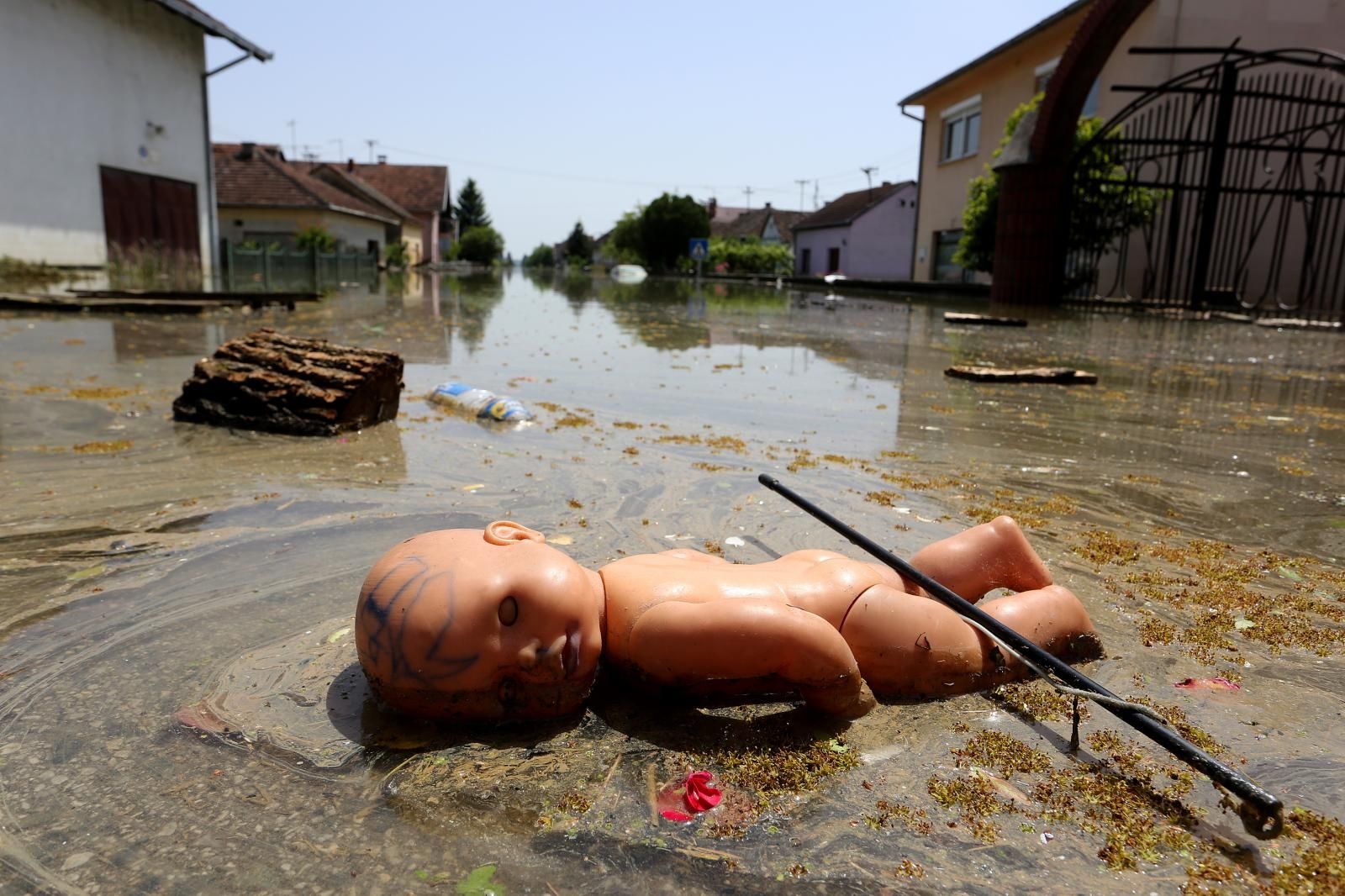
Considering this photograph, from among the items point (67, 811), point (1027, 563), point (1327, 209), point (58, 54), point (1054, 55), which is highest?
point (1054, 55)

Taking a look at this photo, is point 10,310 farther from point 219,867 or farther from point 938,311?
point 938,311

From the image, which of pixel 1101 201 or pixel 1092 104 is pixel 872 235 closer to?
pixel 1092 104

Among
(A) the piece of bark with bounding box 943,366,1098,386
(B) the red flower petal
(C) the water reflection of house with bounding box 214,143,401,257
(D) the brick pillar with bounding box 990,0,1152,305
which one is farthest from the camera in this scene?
(C) the water reflection of house with bounding box 214,143,401,257

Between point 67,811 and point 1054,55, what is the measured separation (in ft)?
82.8

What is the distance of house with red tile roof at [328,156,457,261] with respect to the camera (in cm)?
6175

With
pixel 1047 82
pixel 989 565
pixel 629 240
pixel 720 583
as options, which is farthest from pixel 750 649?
pixel 629 240

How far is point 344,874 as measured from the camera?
4.83 ft

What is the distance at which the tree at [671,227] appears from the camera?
56.9 m

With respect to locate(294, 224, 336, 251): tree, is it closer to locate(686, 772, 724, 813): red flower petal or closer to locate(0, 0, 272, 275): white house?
locate(0, 0, 272, 275): white house

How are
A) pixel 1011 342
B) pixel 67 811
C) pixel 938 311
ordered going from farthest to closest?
1. pixel 938 311
2. pixel 1011 342
3. pixel 67 811

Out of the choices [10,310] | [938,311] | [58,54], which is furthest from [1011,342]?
[58,54]

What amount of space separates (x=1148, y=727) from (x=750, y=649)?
31.0 inches

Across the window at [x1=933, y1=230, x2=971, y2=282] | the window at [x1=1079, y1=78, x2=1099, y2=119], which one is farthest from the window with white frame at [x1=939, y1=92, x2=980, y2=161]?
the window at [x1=1079, y1=78, x2=1099, y2=119]

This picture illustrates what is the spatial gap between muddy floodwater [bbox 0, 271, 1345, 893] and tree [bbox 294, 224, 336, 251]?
30.9m
